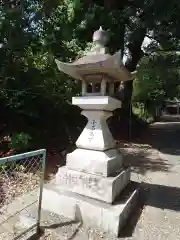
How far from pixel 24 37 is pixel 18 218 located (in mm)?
4859

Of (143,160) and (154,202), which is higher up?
(143,160)

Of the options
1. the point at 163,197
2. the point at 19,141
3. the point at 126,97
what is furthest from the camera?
the point at 126,97

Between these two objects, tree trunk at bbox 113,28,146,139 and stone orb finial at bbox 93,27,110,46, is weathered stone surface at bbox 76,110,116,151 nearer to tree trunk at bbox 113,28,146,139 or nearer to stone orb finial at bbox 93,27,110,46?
stone orb finial at bbox 93,27,110,46

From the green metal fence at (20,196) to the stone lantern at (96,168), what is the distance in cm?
43

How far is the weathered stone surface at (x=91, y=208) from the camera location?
11.1 feet

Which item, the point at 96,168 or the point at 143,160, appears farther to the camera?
the point at 143,160

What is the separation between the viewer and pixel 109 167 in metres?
3.76

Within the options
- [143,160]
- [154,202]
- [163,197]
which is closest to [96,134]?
[154,202]

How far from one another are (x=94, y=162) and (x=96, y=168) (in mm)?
97

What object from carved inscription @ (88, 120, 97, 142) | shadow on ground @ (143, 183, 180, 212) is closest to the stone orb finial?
carved inscription @ (88, 120, 97, 142)

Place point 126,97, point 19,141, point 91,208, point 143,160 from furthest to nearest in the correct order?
point 126,97 → point 143,160 → point 19,141 → point 91,208

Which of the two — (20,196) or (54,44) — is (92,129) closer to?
(20,196)

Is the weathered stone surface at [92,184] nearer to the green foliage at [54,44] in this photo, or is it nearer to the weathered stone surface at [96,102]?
the weathered stone surface at [96,102]

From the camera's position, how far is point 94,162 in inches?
149
